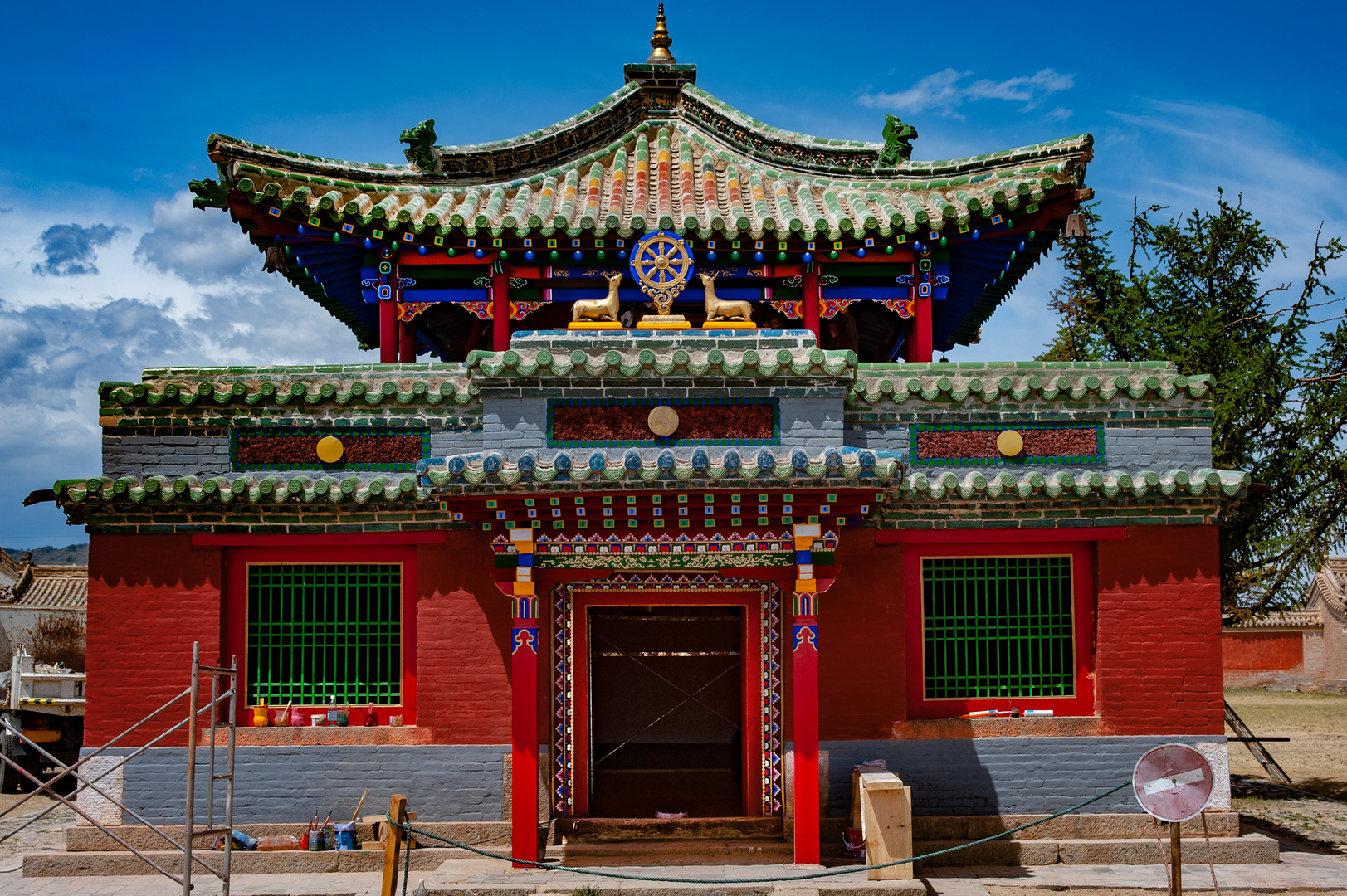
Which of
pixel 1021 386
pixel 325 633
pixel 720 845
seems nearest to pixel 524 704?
pixel 720 845

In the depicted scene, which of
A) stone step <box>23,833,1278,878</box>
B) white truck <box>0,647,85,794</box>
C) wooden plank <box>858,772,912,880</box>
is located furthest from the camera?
white truck <box>0,647,85,794</box>

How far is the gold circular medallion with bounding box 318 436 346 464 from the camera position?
35.9ft

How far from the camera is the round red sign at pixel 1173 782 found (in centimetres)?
733

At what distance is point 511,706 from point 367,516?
242cm

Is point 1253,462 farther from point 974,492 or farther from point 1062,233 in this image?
point 974,492

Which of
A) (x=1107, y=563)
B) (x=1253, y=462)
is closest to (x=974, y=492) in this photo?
(x=1107, y=563)

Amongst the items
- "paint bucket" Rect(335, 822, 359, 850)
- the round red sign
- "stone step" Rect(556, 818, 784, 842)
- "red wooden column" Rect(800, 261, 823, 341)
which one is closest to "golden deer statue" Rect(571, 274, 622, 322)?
"red wooden column" Rect(800, 261, 823, 341)

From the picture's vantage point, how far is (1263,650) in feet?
108

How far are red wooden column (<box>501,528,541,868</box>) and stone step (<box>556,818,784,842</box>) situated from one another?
37.0 inches

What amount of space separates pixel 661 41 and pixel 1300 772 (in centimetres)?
1538

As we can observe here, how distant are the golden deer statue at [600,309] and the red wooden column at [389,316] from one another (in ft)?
8.13

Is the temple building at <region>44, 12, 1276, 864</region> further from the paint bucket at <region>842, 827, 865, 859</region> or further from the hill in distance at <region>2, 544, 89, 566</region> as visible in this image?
the hill in distance at <region>2, 544, 89, 566</region>

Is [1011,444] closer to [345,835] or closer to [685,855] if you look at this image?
[685,855]

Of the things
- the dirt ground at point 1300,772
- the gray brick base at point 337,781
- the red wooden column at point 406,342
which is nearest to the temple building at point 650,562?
the gray brick base at point 337,781
